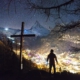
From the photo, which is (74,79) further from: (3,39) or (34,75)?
(3,39)

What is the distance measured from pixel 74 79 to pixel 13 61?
15.9ft

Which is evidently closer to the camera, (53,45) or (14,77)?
(14,77)

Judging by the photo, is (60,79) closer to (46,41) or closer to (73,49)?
(73,49)

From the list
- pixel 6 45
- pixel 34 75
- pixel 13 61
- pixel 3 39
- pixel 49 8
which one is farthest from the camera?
pixel 3 39

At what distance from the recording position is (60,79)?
45.9 feet

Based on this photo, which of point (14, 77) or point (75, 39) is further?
point (14, 77)

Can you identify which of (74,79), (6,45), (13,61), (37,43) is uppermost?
(37,43)

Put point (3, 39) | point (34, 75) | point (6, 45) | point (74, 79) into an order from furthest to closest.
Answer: point (3, 39) < point (6, 45) < point (74, 79) < point (34, 75)

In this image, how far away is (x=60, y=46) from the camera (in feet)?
151

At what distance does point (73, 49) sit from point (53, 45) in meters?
32.7

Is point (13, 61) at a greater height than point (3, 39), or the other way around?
point (3, 39)

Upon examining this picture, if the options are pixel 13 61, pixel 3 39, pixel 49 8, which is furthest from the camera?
pixel 3 39

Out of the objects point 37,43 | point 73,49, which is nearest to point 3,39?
point 73,49

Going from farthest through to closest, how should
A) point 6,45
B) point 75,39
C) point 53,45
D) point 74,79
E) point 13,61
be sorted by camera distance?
point 53,45, point 6,45, point 13,61, point 74,79, point 75,39
